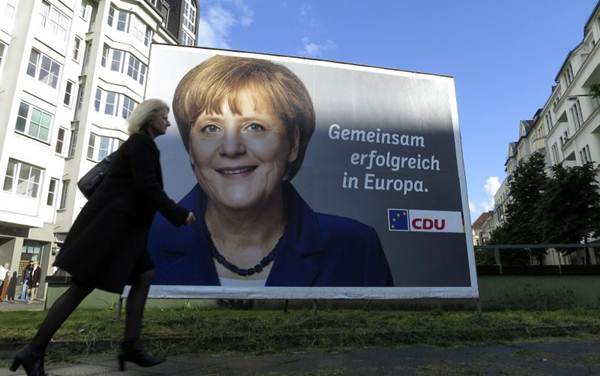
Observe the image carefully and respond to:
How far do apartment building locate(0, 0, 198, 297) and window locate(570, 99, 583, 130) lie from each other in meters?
33.7

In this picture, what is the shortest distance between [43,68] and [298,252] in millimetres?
26448

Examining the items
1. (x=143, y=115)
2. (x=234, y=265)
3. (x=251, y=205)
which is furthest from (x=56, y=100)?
(x=143, y=115)

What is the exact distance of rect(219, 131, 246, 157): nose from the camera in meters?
6.88

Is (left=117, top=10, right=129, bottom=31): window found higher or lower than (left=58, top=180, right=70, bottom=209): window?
higher

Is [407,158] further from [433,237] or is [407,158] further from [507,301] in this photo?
[507,301]

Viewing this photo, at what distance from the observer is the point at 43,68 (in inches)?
1055

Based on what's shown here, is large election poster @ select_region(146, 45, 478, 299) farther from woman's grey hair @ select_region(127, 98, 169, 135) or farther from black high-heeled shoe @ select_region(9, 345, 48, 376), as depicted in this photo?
black high-heeled shoe @ select_region(9, 345, 48, 376)

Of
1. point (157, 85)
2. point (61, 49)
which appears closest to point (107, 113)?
point (61, 49)

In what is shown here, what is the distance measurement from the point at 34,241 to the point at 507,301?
26.3 meters

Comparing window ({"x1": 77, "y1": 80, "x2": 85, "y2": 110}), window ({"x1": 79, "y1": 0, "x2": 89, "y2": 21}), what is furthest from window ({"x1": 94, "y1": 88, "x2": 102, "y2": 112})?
window ({"x1": 79, "y1": 0, "x2": 89, "y2": 21})

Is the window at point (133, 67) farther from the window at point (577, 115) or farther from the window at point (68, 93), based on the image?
the window at point (577, 115)

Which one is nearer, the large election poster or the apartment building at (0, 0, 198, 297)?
the large election poster

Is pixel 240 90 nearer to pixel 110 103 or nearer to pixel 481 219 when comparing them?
pixel 110 103

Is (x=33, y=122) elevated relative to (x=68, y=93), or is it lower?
lower
